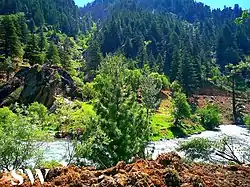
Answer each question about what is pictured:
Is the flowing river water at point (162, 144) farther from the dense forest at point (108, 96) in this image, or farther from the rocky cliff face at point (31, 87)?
the rocky cliff face at point (31, 87)

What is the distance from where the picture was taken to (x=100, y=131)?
33.4m

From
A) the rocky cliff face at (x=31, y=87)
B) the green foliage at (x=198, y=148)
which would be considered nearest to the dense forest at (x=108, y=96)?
the rocky cliff face at (x=31, y=87)

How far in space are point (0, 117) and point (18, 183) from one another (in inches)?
1867

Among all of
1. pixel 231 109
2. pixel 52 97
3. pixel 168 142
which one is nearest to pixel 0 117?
pixel 52 97

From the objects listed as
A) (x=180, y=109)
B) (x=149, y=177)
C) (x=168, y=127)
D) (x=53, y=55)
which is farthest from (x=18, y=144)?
(x=53, y=55)

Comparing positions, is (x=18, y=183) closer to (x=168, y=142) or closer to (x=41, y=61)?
(x=168, y=142)

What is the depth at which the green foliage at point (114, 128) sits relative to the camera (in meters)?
33.8

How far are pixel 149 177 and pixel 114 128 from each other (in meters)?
23.5

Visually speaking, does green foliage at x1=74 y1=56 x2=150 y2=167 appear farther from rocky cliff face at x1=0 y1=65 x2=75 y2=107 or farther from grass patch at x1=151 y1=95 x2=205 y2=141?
rocky cliff face at x1=0 y1=65 x2=75 y2=107

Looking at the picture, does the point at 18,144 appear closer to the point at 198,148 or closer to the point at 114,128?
the point at 114,128

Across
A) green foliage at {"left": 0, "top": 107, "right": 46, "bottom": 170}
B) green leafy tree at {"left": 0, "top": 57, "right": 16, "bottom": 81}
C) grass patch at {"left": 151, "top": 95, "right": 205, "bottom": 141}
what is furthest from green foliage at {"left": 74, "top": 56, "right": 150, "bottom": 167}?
green leafy tree at {"left": 0, "top": 57, "right": 16, "bottom": 81}

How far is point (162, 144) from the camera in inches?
2842

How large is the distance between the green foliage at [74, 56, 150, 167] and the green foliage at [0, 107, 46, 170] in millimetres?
4678

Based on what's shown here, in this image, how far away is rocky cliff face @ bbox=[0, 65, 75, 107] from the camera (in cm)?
8188
